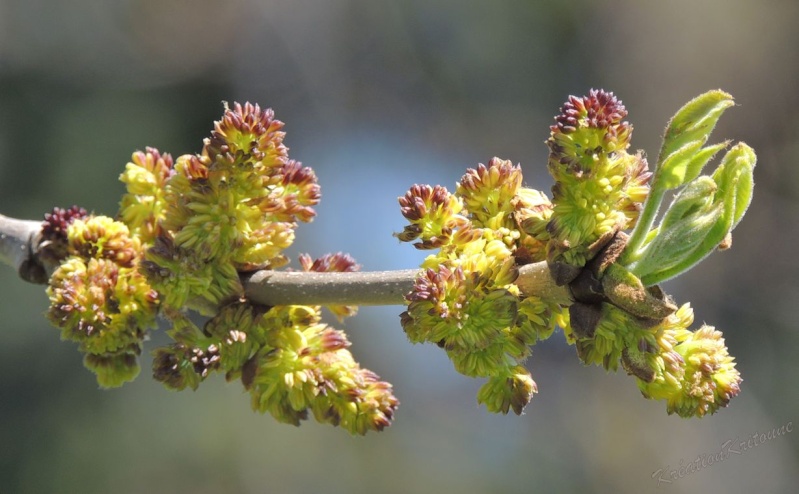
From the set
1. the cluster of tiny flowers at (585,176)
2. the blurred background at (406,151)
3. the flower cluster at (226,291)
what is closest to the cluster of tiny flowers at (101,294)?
the flower cluster at (226,291)

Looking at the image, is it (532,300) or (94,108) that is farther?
(94,108)

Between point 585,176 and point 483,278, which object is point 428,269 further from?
point 585,176

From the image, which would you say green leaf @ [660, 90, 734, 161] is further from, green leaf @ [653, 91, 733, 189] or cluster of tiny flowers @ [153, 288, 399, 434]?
cluster of tiny flowers @ [153, 288, 399, 434]

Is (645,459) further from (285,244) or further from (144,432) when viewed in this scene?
(285,244)

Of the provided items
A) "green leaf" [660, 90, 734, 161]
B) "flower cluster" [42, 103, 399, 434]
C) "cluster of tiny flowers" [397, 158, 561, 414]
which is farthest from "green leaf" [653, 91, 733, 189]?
"flower cluster" [42, 103, 399, 434]

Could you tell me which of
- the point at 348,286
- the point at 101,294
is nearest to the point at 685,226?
the point at 348,286

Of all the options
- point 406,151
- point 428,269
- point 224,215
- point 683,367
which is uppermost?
point 406,151

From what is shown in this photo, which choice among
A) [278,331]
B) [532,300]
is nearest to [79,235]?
[278,331]
